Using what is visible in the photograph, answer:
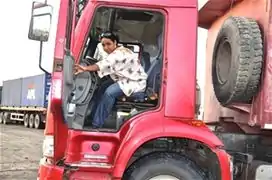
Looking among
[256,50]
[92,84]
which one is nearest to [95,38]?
[92,84]

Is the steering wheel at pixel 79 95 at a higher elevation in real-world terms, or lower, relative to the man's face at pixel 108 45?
lower

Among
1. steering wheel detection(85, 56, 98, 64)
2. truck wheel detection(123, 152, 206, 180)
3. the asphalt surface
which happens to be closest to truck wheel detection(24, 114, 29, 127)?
the asphalt surface

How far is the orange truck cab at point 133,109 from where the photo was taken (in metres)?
4.22

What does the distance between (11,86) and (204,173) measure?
3110 centimetres

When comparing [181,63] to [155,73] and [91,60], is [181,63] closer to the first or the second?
[155,73]

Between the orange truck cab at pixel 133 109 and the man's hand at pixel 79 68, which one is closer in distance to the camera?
the orange truck cab at pixel 133 109

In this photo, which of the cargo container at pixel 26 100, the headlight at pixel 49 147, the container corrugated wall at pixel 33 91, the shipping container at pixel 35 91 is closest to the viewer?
the headlight at pixel 49 147

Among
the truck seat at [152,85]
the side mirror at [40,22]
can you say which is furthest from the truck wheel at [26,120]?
the truck seat at [152,85]

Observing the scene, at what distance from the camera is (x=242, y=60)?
186 inches

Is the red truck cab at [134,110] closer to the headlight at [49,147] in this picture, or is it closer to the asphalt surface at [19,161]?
the headlight at [49,147]

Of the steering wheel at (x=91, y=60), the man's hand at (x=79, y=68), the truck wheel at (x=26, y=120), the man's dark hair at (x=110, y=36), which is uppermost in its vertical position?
the man's dark hair at (x=110, y=36)

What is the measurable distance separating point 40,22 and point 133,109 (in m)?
1.29

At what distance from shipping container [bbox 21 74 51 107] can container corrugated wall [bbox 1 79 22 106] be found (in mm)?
974

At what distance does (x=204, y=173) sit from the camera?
4.45 meters
